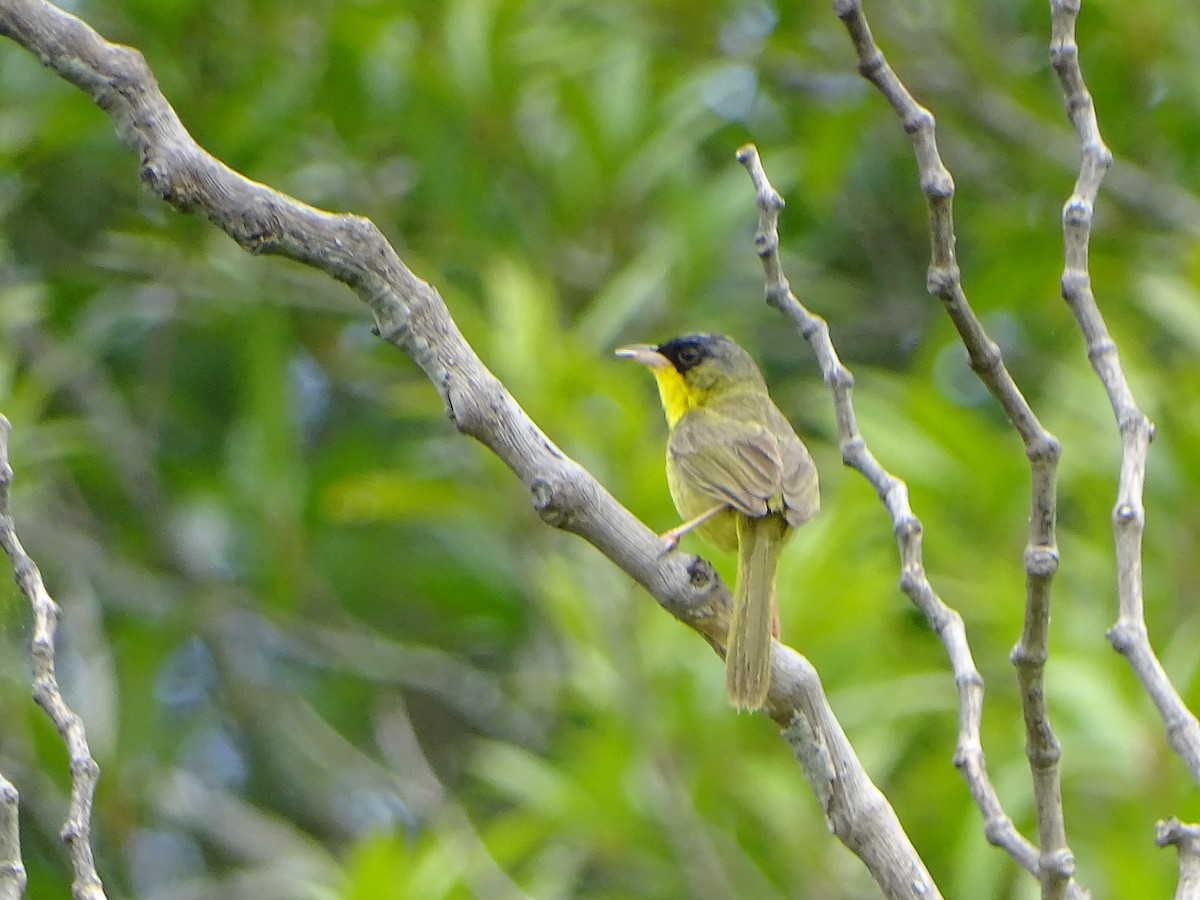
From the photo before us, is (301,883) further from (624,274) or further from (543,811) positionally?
(624,274)

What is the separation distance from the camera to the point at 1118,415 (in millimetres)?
2285

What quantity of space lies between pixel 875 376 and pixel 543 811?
2.22 m

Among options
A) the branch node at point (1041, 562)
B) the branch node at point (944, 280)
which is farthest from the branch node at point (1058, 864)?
the branch node at point (944, 280)

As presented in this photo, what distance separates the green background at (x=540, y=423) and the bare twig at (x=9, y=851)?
276cm

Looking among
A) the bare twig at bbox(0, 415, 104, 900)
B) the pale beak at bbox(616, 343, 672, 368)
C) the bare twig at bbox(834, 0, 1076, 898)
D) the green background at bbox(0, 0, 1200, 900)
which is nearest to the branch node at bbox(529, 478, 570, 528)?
the bare twig at bbox(834, 0, 1076, 898)

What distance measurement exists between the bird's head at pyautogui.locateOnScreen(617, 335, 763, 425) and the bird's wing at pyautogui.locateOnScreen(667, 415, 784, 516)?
49 cm

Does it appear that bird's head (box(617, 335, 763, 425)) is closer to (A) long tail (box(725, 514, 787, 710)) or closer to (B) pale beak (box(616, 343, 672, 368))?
(B) pale beak (box(616, 343, 672, 368))

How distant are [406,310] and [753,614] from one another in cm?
101

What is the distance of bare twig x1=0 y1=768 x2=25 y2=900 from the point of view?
6.48 ft

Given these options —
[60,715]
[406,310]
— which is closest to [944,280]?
[406,310]

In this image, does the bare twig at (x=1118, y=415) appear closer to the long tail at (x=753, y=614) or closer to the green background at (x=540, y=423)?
the long tail at (x=753, y=614)

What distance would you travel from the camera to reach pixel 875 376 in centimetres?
653

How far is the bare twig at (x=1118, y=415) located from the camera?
210 centimetres

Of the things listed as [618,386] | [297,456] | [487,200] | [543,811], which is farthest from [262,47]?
[543,811]
